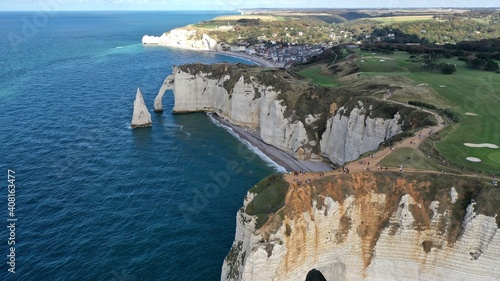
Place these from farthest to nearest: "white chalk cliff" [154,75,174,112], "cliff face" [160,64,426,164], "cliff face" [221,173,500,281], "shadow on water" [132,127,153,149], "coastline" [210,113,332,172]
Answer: "white chalk cliff" [154,75,174,112], "shadow on water" [132,127,153,149], "coastline" [210,113,332,172], "cliff face" [160,64,426,164], "cliff face" [221,173,500,281]

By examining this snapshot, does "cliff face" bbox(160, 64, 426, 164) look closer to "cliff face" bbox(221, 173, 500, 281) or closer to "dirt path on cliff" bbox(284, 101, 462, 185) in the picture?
"dirt path on cliff" bbox(284, 101, 462, 185)

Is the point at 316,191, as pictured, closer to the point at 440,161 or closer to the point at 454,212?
the point at 454,212

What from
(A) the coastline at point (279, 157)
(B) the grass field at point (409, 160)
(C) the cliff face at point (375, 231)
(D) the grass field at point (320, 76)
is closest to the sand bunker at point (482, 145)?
(B) the grass field at point (409, 160)

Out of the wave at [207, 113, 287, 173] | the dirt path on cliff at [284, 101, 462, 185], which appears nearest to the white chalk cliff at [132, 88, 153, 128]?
the wave at [207, 113, 287, 173]

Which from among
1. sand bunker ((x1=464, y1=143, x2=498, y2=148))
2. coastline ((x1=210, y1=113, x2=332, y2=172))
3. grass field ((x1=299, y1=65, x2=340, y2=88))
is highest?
grass field ((x1=299, y1=65, x2=340, y2=88))

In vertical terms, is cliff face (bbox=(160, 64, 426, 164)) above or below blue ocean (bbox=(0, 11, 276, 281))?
above

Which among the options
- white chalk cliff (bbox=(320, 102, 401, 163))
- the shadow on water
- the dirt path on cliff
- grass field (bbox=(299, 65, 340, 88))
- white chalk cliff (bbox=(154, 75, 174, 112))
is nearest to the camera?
the dirt path on cliff

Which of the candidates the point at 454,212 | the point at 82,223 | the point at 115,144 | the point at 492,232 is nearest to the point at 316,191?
the point at 454,212
